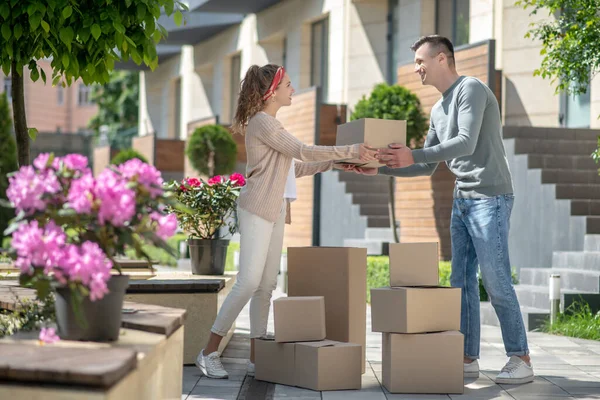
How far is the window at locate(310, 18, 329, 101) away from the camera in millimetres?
19891

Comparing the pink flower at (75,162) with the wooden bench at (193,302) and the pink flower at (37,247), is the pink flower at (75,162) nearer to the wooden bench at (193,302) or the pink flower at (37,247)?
the pink flower at (37,247)

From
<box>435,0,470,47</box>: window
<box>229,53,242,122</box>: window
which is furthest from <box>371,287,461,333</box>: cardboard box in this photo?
<box>229,53,242,122</box>: window

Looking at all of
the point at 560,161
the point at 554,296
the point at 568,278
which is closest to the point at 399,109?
the point at 560,161

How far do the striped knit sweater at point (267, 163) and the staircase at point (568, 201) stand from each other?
159 inches

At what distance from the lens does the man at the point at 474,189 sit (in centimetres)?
546

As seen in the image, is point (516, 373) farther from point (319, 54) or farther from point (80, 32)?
point (319, 54)

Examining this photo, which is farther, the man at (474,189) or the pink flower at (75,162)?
the man at (474,189)

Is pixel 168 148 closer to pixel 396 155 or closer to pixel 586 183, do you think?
pixel 586 183

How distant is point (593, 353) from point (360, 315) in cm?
236

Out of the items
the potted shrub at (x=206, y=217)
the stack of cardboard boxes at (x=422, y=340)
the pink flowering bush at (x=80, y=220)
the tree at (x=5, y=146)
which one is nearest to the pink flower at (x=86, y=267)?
the pink flowering bush at (x=80, y=220)

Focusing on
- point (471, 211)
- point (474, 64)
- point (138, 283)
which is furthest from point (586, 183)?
point (138, 283)

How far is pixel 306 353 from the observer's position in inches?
207

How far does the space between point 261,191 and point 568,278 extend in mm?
4878

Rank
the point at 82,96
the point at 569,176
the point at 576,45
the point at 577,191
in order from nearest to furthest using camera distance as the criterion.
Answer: the point at 576,45 → the point at 577,191 → the point at 569,176 → the point at 82,96
